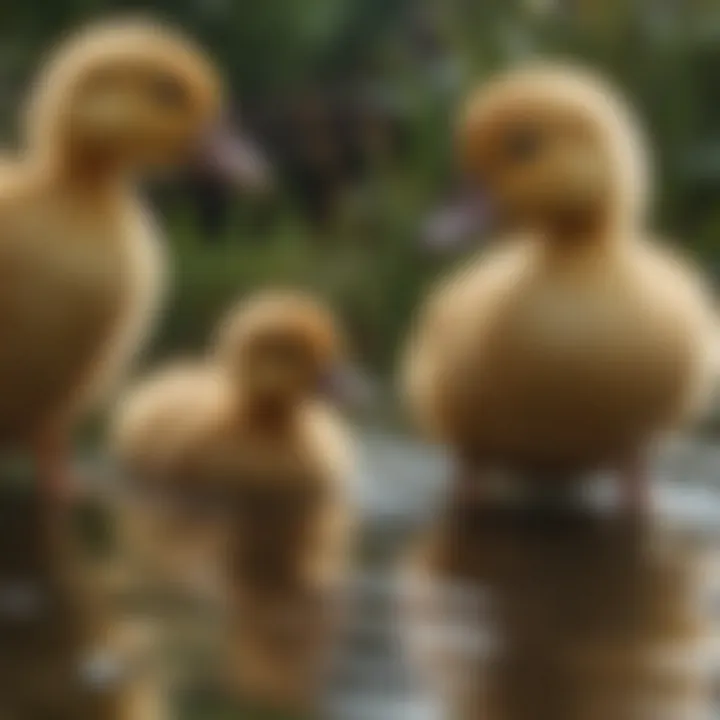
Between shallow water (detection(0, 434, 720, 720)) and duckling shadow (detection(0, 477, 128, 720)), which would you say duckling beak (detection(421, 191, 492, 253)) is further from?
duckling shadow (detection(0, 477, 128, 720))

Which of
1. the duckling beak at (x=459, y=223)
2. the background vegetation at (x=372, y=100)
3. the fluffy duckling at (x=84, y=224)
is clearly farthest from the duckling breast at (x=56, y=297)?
the background vegetation at (x=372, y=100)

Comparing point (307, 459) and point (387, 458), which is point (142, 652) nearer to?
point (307, 459)

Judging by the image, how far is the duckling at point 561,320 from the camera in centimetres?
198

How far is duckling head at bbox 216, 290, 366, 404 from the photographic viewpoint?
2.03 m

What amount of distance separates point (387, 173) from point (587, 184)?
976mm

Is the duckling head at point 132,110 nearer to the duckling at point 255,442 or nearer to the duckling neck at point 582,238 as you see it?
the duckling at point 255,442

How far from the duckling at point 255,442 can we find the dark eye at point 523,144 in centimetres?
20

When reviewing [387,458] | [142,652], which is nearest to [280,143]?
[387,458]

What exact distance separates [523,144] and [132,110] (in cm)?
30

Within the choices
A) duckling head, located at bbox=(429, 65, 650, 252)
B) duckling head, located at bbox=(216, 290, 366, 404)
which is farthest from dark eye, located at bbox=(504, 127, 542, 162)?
duckling head, located at bbox=(216, 290, 366, 404)

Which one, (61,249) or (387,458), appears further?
(387,458)

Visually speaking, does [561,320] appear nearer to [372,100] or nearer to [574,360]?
[574,360]

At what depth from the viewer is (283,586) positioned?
65.1 inches

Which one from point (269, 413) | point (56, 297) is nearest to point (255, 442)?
point (269, 413)
